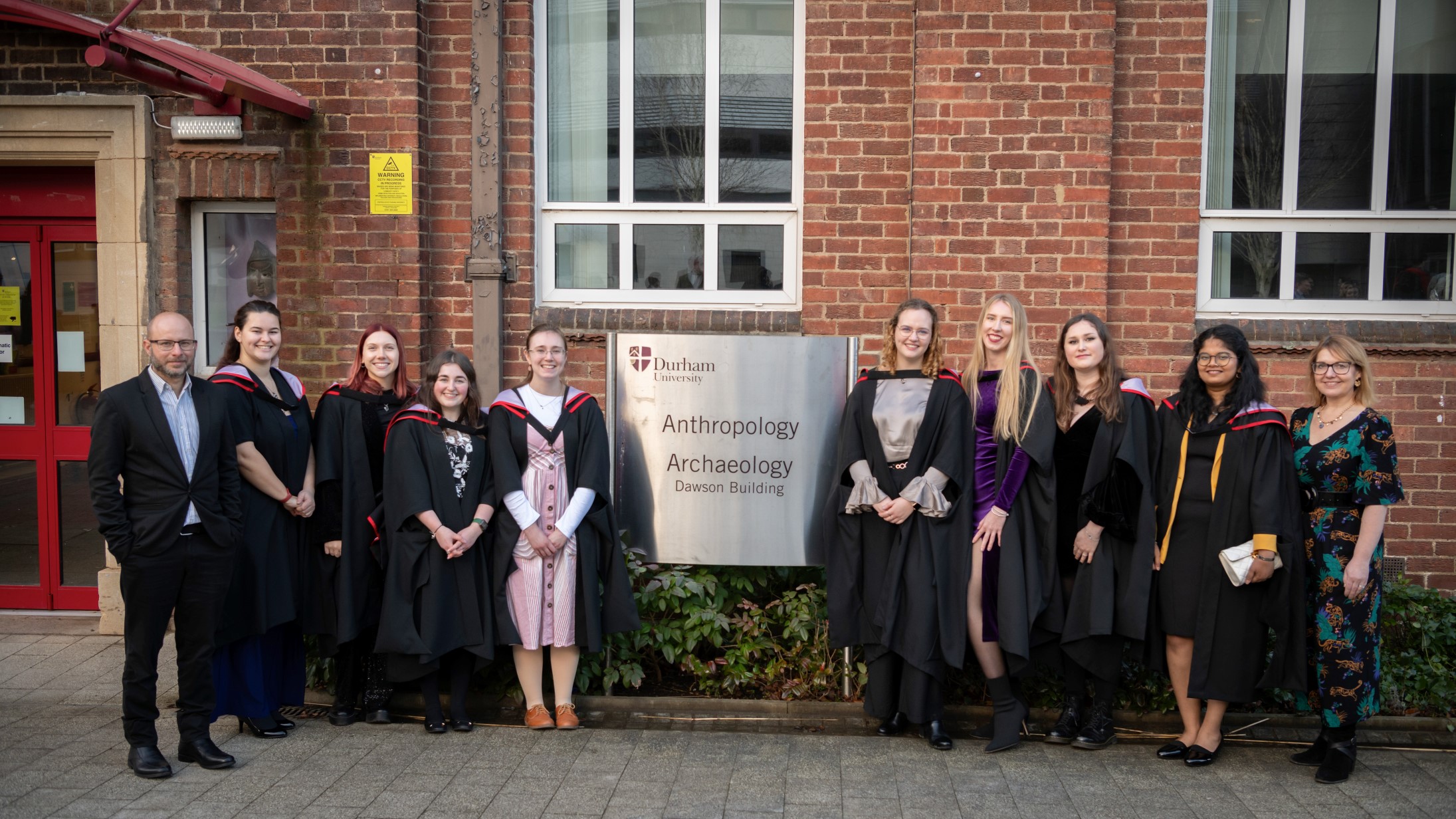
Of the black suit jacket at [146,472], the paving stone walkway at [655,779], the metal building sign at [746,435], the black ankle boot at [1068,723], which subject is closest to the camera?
the paving stone walkway at [655,779]

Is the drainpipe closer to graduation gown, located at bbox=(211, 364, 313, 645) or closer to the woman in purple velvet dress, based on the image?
graduation gown, located at bbox=(211, 364, 313, 645)

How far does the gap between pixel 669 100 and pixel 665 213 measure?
0.72 meters

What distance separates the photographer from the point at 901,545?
488 centimetres

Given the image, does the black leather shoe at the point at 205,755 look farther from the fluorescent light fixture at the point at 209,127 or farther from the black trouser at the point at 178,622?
the fluorescent light fixture at the point at 209,127

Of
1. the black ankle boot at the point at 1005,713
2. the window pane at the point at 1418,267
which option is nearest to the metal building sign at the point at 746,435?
the black ankle boot at the point at 1005,713

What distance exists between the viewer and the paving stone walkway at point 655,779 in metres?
4.16

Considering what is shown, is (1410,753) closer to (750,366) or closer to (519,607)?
(750,366)

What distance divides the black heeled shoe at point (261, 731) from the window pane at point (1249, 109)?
5920 millimetres

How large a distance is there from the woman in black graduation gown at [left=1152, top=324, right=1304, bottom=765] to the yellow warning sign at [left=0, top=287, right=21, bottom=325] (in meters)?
6.87

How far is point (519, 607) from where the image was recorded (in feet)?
16.5

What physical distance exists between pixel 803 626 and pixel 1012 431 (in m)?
1.44

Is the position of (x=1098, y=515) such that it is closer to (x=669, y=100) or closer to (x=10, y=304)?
(x=669, y=100)

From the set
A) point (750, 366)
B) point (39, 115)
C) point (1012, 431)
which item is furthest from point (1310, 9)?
point (39, 115)

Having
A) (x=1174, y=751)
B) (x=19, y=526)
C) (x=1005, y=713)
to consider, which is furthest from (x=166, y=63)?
(x=1174, y=751)
